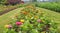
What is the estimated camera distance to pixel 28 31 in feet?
13.2

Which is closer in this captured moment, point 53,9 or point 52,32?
point 52,32

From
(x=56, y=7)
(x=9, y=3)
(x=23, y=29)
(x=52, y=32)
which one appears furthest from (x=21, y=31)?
(x=9, y=3)

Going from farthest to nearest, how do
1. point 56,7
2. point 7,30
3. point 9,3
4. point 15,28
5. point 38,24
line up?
point 9,3 → point 56,7 → point 38,24 → point 15,28 → point 7,30

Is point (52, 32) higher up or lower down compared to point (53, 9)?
higher up

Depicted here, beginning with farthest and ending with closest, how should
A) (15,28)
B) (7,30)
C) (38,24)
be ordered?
(38,24), (15,28), (7,30)

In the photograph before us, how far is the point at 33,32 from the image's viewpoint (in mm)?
3918

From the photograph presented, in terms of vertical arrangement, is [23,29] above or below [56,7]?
above

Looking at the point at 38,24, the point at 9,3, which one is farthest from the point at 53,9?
the point at 38,24

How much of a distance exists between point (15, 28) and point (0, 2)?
16.7m

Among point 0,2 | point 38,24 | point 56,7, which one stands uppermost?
point 38,24

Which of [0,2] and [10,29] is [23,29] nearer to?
[10,29]

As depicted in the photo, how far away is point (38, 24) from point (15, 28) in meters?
0.67

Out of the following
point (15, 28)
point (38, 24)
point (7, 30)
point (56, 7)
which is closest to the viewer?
point (7, 30)

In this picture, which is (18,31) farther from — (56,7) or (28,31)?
(56,7)
